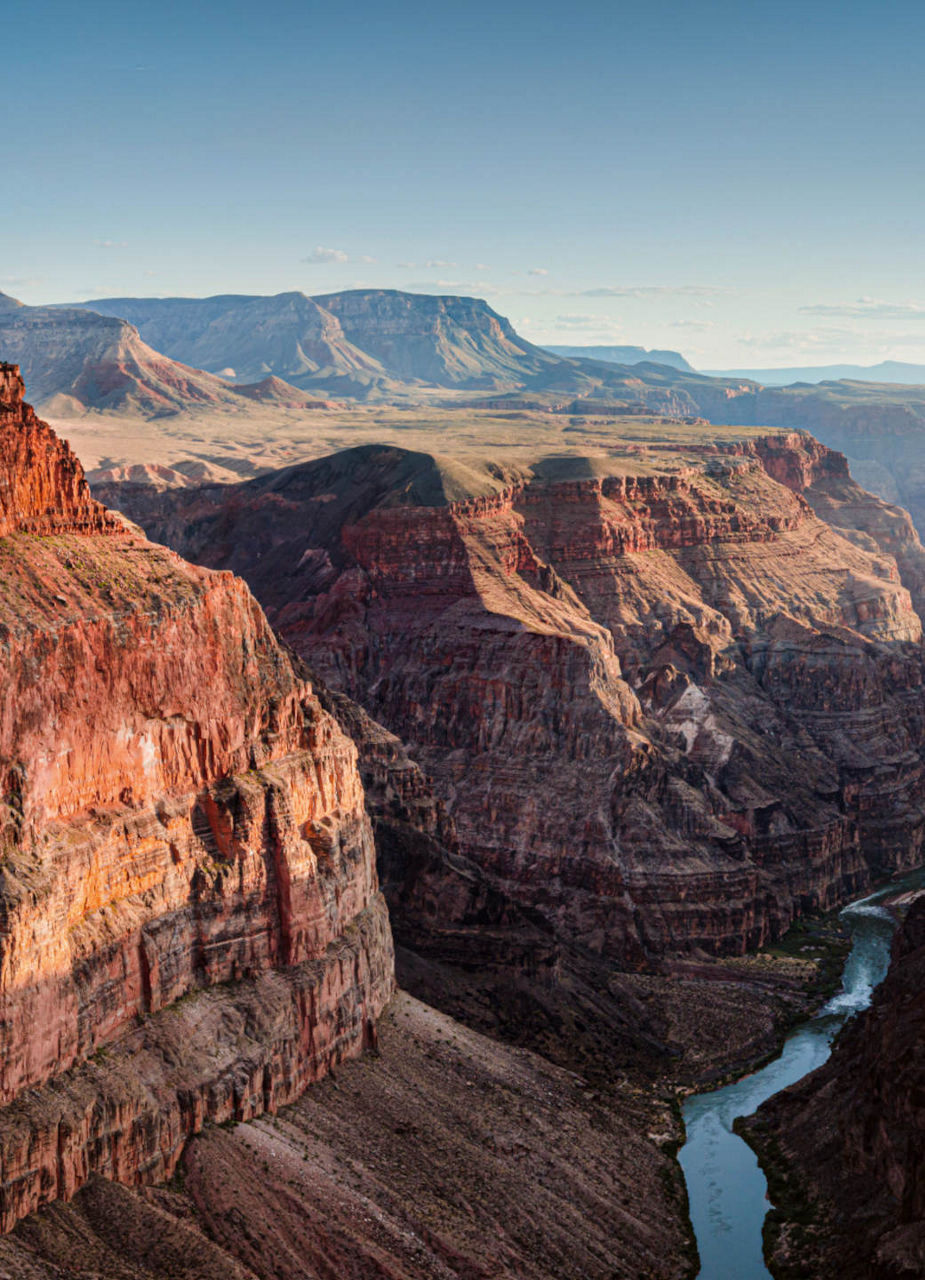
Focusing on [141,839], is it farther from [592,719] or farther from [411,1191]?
[592,719]

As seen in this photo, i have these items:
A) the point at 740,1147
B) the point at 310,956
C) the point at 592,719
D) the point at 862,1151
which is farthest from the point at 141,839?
the point at 592,719

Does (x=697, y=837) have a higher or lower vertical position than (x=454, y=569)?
lower

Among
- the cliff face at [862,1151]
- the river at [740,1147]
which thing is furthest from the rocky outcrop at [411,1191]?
the cliff face at [862,1151]

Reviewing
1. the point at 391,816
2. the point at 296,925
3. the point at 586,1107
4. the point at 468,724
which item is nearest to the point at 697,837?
the point at 468,724

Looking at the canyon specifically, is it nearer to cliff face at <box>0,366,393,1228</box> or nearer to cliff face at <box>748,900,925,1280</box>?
cliff face at <box>0,366,393,1228</box>

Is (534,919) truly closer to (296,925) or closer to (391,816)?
(391,816)

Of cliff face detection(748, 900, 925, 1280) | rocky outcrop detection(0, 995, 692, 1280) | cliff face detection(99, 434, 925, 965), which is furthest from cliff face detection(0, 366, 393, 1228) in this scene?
cliff face detection(99, 434, 925, 965)
